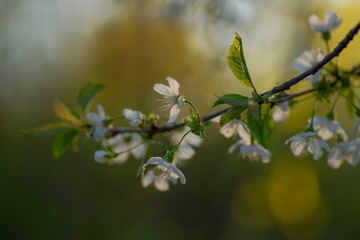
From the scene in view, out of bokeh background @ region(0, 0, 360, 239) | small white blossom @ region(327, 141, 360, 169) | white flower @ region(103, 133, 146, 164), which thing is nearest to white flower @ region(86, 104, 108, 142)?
white flower @ region(103, 133, 146, 164)

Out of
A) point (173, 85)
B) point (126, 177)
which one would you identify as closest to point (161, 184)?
point (173, 85)

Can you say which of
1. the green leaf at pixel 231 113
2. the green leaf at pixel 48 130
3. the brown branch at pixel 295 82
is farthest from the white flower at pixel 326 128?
the green leaf at pixel 48 130

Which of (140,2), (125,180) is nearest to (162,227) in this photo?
(125,180)

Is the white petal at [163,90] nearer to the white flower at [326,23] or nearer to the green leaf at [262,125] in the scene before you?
the green leaf at [262,125]

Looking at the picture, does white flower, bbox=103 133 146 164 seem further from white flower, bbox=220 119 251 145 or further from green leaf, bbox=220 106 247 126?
green leaf, bbox=220 106 247 126

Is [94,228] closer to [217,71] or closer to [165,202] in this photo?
[165,202]

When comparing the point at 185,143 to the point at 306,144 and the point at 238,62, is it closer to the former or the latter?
the point at 306,144
